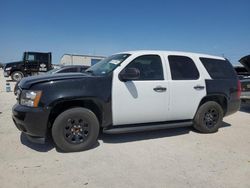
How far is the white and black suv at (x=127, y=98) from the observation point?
11.7 ft

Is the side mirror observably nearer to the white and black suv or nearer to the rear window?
the white and black suv

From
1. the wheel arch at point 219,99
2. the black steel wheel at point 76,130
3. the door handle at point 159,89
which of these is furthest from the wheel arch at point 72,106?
the wheel arch at point 219,99

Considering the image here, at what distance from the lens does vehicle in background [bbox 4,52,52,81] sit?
1773 cm

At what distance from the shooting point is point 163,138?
472cm

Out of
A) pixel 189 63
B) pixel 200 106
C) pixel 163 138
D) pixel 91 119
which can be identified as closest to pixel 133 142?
pixel 163 138

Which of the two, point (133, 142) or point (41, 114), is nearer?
point (41, 114)

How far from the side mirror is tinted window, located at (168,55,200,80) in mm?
1014

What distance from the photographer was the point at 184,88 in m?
4.59

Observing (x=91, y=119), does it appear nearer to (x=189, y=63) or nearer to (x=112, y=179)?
(x=112, y=179)

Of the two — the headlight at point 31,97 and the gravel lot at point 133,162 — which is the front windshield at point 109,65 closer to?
the headlight at point 31,97

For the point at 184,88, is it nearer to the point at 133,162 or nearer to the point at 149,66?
the point at 149,66

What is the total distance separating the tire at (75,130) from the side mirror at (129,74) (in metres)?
0.88

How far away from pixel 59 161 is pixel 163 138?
233cm

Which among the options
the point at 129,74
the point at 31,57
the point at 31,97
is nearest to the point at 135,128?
the point at 129,74
